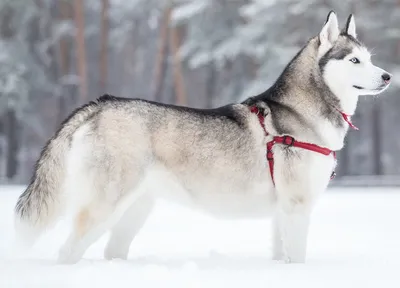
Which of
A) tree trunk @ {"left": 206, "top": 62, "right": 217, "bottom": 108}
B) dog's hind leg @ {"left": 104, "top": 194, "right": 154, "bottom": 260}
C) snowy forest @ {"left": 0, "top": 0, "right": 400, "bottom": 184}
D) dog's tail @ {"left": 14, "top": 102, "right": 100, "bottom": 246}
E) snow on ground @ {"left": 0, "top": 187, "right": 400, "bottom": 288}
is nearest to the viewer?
snow on ground @ {"left": 0, "top": 187, "right": 400, "bottom": 288}

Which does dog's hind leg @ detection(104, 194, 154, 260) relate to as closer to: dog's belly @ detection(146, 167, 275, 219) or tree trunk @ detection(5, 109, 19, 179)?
dog's belly @ detection(146, 167, 275, 219)

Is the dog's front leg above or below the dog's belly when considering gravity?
below

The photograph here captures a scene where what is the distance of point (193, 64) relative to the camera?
2305 centimetres

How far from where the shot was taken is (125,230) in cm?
545

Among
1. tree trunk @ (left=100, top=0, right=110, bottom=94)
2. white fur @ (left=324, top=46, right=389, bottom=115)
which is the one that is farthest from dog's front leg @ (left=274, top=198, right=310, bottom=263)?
tree trunk @ (left=100, top=0, right=110, bottom=94)

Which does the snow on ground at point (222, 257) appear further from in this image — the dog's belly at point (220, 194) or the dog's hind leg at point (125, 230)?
the dog's belly at point (220, 194)

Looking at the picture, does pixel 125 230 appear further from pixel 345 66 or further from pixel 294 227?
pixel 345 66

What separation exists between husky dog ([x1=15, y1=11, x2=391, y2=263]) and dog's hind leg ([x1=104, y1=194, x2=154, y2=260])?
0.66ft

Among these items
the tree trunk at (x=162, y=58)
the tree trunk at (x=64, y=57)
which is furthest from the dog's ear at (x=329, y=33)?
the tree trunk at (x=64, y=57)

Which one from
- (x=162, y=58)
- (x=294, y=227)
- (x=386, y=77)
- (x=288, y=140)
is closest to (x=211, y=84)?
(x=162, y=58)

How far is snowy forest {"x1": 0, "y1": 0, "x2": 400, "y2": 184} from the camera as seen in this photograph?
832 inches

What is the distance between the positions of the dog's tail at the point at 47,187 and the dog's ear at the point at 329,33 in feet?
7.00

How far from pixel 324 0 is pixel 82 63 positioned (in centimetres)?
1033

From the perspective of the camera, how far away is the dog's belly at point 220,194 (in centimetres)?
491
